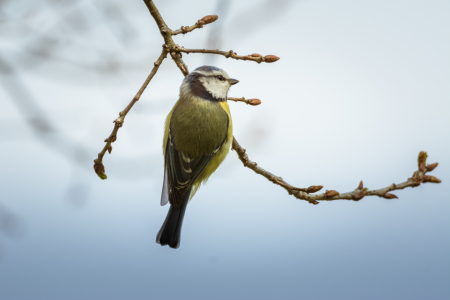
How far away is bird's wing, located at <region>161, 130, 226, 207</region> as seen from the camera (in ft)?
10.6

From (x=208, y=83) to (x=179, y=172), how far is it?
2.98 feet

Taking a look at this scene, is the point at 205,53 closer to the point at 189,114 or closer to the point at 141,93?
the point at 141,93

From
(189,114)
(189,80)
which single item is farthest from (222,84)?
(189,114)

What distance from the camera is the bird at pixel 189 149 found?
3.23m

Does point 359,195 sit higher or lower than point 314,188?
lower

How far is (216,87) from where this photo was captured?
3668mm

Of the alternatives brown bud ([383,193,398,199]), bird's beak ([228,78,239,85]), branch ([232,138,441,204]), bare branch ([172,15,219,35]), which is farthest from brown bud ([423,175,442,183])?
bird's beak ([228,78,239,85])

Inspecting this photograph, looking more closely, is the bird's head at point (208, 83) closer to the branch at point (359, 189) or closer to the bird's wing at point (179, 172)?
the bird's wing at point (179, 172)

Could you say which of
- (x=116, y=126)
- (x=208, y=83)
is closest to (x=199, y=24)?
(x=116, y=126)

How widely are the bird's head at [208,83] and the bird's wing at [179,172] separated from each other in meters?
0.51

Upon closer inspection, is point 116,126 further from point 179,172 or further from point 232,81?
point 232,81

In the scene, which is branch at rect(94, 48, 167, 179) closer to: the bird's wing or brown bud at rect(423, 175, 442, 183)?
the bird's wing

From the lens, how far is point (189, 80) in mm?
3645

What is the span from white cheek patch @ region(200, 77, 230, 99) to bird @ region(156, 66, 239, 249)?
0.07 meters
